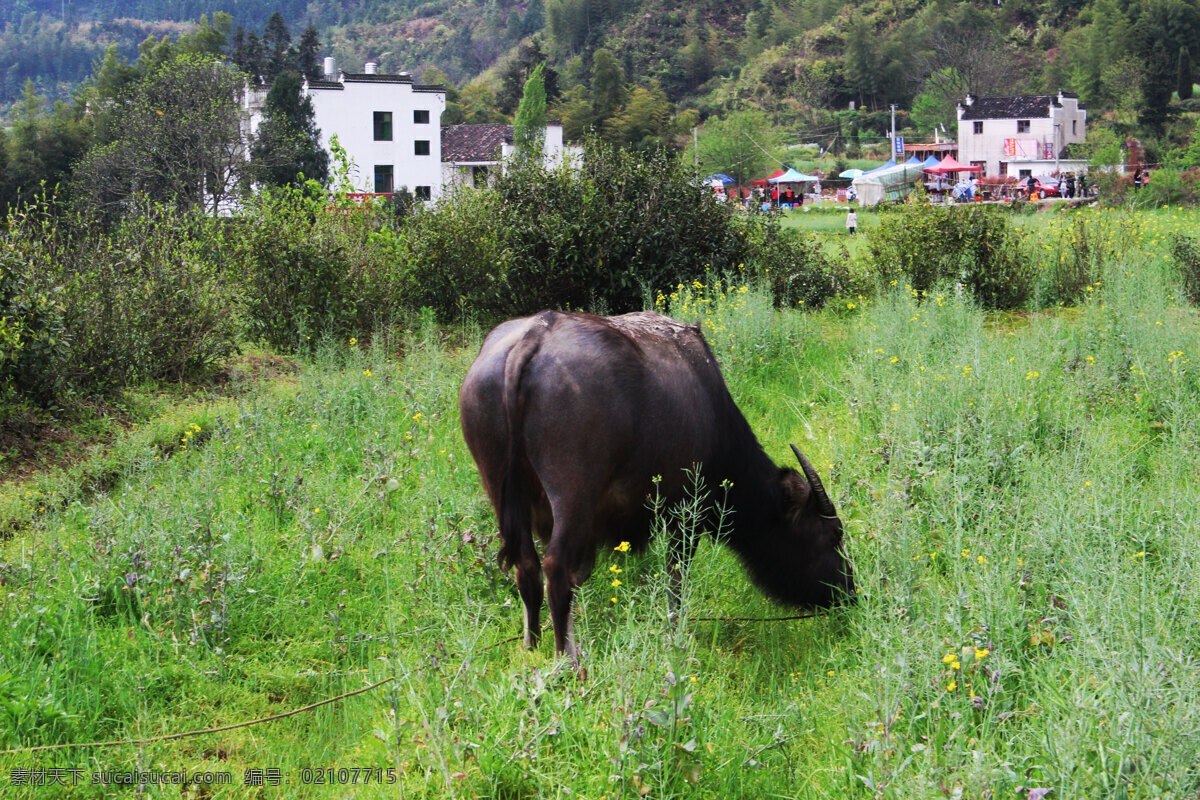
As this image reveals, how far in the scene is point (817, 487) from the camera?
459 cm

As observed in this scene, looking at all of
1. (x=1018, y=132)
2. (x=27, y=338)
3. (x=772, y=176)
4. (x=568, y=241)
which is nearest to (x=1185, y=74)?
(x=1018, y=132)

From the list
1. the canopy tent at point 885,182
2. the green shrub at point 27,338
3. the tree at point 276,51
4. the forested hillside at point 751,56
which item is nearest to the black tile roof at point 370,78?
the forested hillside at point 751,56

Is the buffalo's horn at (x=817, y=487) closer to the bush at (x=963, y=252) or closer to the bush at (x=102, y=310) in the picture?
the bush at (x=102, y=310)

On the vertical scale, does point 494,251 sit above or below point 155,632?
above

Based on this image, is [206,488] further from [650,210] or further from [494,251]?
[650,210]

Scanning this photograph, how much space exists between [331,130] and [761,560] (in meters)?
50.5

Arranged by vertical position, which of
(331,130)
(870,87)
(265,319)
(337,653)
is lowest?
(337,653)

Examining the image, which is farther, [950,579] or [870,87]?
[870,87]

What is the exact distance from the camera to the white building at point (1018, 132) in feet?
205

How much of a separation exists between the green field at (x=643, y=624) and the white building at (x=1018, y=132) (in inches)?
2442

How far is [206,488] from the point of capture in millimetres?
5324

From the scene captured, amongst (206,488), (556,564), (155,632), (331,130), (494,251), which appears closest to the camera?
(556,564)

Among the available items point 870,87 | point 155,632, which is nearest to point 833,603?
point 155,632

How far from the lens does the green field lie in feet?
9.78
